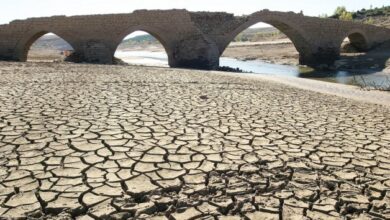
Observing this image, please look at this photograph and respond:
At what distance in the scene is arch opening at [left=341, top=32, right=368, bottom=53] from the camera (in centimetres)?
2883

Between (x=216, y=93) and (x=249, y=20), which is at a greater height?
(x=249, y=20)

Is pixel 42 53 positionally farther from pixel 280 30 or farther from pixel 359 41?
pixel 359 41

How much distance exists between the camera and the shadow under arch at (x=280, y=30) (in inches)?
882

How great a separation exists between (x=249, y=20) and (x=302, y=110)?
1684 cm

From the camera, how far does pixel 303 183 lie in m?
3.22

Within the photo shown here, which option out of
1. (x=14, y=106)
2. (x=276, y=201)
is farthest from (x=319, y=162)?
(x=14, y=106)

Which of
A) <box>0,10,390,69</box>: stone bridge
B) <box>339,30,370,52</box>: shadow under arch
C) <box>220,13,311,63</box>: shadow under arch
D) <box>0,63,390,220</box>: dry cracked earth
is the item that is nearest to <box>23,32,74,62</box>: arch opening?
<box>0,10,390,69</box>: stone bridge

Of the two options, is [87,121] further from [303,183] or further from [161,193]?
[303,183]

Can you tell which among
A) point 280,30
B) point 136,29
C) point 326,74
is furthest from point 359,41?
point 136,29

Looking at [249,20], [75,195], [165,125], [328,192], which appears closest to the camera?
[75,195]

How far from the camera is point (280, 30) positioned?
2588 cm

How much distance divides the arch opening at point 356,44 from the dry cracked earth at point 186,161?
81.5ft

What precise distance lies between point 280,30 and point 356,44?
8.15 m

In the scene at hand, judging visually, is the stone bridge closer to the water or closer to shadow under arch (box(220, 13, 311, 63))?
shadow under arch (box(220, 13, 311, 63))
